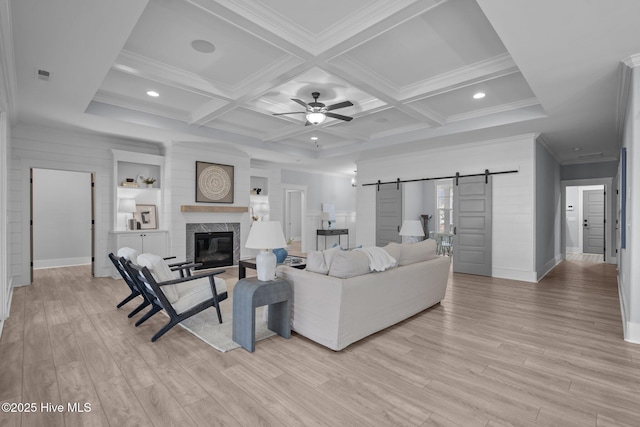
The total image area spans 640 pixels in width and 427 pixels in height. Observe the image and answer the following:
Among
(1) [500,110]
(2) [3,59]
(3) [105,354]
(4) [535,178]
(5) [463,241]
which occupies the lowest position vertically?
(3) [105,354]

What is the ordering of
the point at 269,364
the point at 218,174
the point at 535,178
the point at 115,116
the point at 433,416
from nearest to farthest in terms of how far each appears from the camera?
1. the point at 433,416
2. the point at 269,364
3. the point at 115,116
4. the point at 535,178
5. the point at 218,174

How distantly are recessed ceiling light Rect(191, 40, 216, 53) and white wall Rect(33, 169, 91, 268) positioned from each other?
20.1 feet

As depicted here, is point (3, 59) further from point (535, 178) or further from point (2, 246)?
point (535, 178)

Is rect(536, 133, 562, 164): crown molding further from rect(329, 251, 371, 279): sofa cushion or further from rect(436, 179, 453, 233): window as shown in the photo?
rect(329, 251, 371, 279): sofa cushion

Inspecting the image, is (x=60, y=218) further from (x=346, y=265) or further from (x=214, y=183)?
(x=346, y=265)

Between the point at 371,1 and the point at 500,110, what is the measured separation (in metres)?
3.46

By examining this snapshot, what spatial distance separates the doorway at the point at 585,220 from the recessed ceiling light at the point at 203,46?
10.7 m

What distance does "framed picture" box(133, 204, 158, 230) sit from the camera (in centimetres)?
663

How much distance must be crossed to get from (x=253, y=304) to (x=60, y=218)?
23.5 feet

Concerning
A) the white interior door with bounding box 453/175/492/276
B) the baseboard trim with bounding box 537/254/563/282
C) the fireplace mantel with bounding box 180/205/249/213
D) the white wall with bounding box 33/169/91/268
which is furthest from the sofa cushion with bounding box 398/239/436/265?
the white wall with bounding box 33/169/91/268

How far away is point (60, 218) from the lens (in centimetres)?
748

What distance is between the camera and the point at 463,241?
21.9 feet

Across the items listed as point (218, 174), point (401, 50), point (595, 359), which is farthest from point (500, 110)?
point (218, 174)

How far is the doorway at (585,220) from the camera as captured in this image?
9.73 meters
